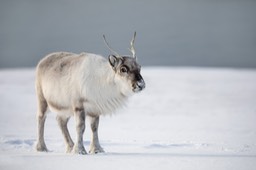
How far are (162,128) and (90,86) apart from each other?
7621 millimetres

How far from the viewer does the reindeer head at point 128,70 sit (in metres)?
9.20

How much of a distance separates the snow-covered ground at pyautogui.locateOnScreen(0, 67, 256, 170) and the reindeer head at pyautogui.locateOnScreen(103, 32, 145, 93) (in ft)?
2.86

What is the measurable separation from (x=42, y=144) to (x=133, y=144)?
205cm

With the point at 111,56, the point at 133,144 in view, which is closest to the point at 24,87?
the point at 133,144

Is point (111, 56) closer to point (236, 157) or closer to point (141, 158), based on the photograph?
point (141, 158)

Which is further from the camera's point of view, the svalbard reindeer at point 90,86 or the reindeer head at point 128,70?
the svalbard reindeer at point 90,86

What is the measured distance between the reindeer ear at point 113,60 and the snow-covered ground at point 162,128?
96cm

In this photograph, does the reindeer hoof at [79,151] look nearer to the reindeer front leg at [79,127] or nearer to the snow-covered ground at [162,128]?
the reindeer front leg at [79,127]

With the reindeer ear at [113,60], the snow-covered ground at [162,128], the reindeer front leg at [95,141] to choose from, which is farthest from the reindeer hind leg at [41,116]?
the reindeer ear at [113,60]

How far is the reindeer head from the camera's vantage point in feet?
30.2

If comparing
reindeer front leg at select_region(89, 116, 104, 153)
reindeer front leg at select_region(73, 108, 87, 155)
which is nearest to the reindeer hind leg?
reindeer front leg at select_region(89, 116, 104, 153)

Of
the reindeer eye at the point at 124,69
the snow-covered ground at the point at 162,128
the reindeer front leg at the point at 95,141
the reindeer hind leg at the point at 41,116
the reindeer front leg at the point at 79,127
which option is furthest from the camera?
the reindeer hind leg at the point at 41,116

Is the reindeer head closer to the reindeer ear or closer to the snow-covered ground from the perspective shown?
the reindeer ear

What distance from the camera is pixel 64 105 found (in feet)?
32.4
